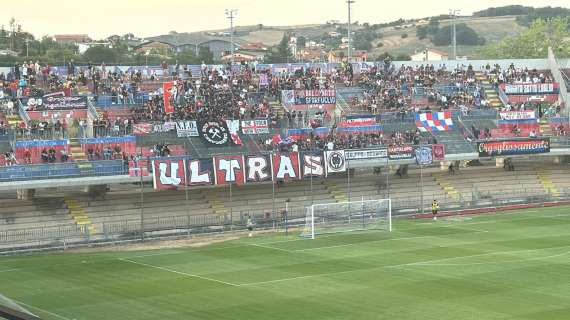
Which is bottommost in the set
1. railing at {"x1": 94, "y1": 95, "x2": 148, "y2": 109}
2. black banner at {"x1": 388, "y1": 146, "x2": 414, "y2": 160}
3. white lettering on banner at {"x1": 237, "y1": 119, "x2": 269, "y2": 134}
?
black banner at {"x1": 388, "y1": 146, "x2": 414, "y2": 160}

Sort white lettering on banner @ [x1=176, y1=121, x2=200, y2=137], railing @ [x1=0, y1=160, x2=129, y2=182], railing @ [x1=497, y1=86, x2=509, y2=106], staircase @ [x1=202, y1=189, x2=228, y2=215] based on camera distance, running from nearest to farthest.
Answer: railing @ [x1=0, y1=160, x2=129, y2=182], staircase @ [x1=202, y1=189, x2=228, y2=215], white lettering on banner @ [x1=176, y1=121, x2=200, y2=137], railing @ [x1=497, y1=86, x2=509, y2=106]

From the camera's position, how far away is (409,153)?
2655 inches

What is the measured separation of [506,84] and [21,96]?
39917mm

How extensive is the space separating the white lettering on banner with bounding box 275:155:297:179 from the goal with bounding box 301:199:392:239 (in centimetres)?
427

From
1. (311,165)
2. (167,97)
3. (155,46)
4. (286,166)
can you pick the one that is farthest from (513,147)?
(155,46)

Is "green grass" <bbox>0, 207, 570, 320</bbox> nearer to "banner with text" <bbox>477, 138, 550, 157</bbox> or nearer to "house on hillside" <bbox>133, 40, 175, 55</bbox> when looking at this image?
"banner with text" <bbox>477, 138, 550, 157</bbox>

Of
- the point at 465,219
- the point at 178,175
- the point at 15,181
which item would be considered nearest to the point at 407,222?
the point at 465,219

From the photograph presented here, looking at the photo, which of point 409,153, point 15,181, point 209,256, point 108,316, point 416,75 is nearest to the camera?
point 108,316

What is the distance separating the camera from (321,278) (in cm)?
4191

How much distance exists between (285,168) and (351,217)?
639 centimetres

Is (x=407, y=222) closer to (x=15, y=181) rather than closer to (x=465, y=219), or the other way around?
(x=465, y=219)

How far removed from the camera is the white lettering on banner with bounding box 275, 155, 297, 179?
203ft

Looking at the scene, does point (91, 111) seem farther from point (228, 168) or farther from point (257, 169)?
point (257, 169)

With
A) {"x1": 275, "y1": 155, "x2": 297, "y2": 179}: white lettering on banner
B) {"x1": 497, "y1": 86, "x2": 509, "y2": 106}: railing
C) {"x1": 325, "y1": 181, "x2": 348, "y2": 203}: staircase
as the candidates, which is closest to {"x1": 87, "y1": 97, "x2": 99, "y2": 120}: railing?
{"x1": 275, "y1": 155, "x2": 297, "y2": 179}: white lettering on banner
